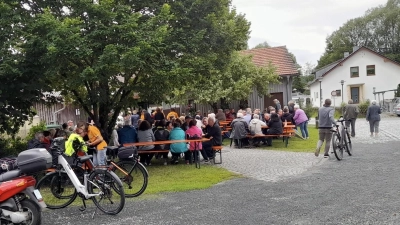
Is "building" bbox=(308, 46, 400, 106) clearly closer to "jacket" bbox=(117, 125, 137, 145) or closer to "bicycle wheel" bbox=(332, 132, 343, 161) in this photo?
"bicycle wheel" bbox=(332, 132, 343, 161)

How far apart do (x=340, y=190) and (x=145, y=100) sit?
648cm

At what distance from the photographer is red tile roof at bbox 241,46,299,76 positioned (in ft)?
108

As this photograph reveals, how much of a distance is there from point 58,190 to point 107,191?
48.5 inches

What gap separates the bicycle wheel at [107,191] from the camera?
7012 millimetres

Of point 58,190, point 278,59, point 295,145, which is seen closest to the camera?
point 58,190

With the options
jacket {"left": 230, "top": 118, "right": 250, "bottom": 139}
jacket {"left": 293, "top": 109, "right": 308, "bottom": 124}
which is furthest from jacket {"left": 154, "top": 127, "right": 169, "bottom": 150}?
jacket {"left": 293, "top": 109, "right": 308, "bottom": 124}

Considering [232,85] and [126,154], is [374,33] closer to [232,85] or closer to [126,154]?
[232,85]

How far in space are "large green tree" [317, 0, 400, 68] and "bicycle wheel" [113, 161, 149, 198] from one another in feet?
234

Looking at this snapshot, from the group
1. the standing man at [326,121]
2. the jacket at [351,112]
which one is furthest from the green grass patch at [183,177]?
the jacket at [351,112]

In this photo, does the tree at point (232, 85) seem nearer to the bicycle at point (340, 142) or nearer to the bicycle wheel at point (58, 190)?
the bicycle at point (340, 142)

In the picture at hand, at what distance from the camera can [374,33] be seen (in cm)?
7681

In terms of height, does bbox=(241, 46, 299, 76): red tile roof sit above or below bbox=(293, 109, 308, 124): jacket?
above

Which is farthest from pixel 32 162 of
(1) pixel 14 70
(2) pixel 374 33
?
(2) pixel 374 33

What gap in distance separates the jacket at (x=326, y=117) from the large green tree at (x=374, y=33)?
65.5 m
